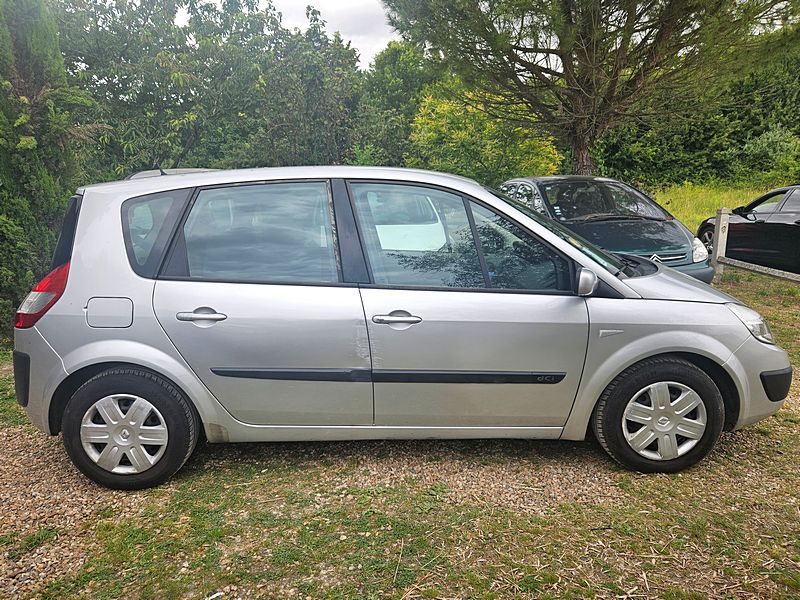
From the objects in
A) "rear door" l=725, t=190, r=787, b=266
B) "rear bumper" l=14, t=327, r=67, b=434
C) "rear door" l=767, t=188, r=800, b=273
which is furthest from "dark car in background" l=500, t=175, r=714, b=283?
"rear bumper" l=14, t=327, r=67, b=434

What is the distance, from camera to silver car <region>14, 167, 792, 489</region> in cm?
281

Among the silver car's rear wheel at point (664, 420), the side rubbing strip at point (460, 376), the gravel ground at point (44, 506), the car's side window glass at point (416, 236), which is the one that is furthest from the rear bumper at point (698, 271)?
the gravel ground at point (44, 506)

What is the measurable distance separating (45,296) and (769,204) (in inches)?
368

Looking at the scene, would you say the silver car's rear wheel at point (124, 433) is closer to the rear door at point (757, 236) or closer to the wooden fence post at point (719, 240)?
the wooden fence post at point (719, 240)

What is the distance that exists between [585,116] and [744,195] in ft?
28.0

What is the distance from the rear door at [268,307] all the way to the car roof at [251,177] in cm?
6

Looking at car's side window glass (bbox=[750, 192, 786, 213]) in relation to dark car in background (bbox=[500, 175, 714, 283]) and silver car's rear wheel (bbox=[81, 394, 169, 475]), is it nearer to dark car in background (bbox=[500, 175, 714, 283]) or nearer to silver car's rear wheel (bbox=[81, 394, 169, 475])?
dark car in background (bbox=[500, 175, 714, 283])

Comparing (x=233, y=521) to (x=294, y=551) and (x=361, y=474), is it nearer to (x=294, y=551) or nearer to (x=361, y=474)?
(x=294, y=551)

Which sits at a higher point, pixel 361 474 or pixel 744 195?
pixel 744 195

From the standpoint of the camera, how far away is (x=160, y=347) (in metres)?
2.80

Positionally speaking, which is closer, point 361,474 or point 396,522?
point 396,522

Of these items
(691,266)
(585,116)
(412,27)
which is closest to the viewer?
(691,266)

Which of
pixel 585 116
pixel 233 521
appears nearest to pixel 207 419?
pixel 233 521

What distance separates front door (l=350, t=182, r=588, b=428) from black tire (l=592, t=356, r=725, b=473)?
0.21 metres
